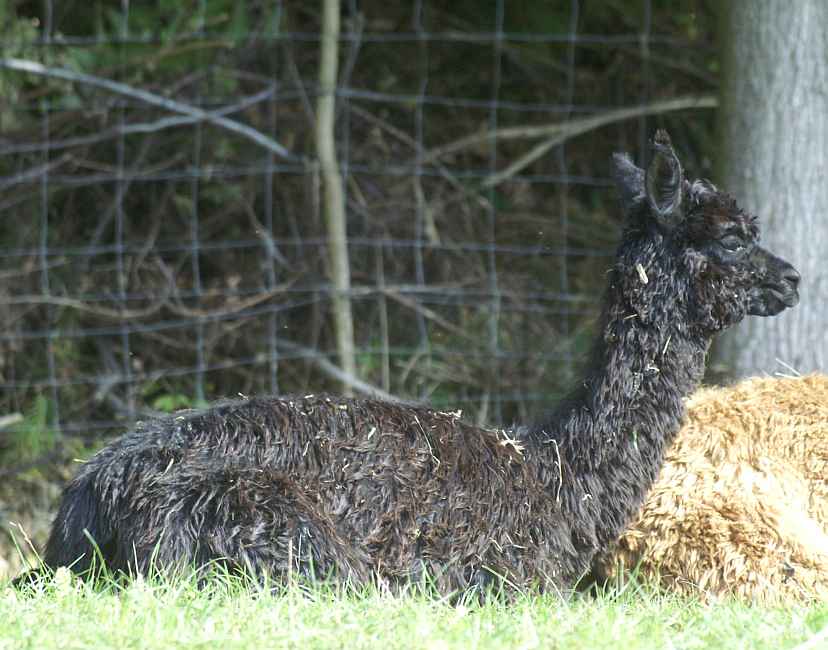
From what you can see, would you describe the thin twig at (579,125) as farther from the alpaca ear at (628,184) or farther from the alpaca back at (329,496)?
the alpaca back at (329,496)

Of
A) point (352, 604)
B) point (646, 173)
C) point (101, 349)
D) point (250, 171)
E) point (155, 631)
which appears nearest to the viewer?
point (155, 631)

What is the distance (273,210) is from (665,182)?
4.07 meters

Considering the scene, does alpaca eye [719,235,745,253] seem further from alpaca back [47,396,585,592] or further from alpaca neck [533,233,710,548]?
alpaca back [47,396,585,592]

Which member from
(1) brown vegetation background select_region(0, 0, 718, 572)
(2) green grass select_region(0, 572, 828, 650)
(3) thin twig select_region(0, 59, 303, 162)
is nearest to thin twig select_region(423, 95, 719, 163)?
(1) brown vegetation background select_region(0, 0, 718, 572)

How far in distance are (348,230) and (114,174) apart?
59.1 inches

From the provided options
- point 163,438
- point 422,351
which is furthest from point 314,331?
point 163,438

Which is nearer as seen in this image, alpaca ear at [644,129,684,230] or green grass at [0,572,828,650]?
green grass at [0,572,828,650]

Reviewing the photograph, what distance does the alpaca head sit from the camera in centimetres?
439

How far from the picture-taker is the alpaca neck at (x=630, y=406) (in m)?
4.37

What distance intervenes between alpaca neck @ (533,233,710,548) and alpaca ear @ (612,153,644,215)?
0.84 ft

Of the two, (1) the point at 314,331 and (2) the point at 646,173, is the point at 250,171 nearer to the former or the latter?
(1) the point at 314,331

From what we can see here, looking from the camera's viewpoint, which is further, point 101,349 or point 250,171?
point 101,349

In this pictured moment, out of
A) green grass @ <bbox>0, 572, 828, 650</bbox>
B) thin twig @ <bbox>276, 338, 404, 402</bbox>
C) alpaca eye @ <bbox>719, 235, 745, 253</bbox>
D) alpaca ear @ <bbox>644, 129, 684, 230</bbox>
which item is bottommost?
green grass @ <bbox>0, 572, 828, 650</bbox>

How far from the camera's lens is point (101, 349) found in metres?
7.75
